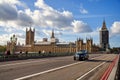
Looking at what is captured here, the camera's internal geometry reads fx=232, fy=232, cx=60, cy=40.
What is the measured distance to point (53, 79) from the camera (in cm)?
1300

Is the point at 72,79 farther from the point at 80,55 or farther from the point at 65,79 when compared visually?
the point at 80,55

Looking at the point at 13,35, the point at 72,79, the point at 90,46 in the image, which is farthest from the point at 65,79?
the point at 90,46

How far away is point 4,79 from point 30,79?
1379mm

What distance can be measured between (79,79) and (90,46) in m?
184

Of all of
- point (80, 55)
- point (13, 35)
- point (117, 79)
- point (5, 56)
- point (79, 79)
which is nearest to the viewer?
point (117, 79)

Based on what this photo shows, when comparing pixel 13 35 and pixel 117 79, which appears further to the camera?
pixel 13 35

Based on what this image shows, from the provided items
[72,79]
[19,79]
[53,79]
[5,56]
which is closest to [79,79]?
[72,79]

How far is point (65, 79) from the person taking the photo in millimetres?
13242

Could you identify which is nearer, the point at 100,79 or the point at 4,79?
the point at 4,79

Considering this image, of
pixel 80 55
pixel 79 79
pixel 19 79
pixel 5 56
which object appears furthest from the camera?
pixel 80 55

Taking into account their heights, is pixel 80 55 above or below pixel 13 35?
below

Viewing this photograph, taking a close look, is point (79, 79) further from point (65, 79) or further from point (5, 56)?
point (5, 56)

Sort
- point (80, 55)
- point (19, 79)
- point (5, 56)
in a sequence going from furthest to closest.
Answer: point (80, 55), point (5, 56), point (19, 79)

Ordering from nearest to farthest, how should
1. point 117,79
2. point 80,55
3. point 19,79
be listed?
point 117,79 < point 19,79 < point 80,55
